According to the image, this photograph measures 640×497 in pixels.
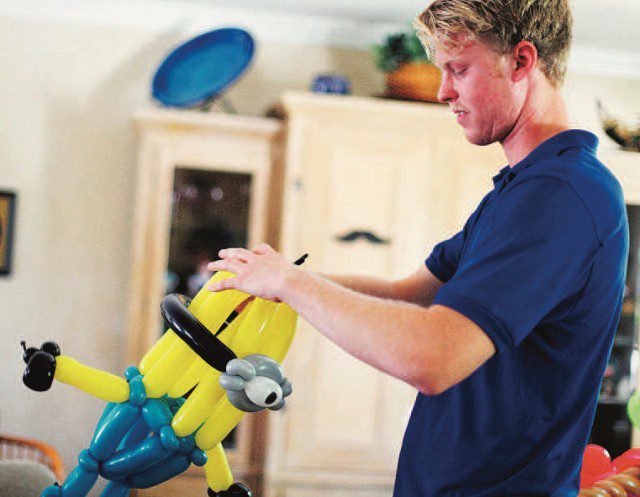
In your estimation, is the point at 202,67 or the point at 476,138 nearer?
the point at 476,138

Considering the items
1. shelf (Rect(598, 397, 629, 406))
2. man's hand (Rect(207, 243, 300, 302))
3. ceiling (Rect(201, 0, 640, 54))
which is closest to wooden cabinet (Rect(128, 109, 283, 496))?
ceiling (Rect(201, 0, 640, 54))

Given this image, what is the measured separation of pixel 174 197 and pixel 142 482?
220 cm

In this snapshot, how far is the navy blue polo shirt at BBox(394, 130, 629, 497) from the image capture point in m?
0.87

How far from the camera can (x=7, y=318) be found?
138 inches

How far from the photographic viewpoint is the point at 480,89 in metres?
1.04

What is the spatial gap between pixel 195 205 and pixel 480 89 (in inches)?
93.1

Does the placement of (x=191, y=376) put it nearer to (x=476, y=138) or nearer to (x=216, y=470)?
(x=216, y=470)

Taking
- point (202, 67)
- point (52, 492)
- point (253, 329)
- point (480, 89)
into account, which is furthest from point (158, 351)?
point (202, 67)

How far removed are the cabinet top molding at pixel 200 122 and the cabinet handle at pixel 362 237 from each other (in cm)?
53

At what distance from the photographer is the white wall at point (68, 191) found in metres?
3.52

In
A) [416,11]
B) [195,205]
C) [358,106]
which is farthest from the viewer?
[416,11]

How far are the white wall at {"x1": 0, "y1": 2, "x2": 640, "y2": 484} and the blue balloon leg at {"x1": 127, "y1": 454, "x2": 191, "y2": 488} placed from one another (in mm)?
2493

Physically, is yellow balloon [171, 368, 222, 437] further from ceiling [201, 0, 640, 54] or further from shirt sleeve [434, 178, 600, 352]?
ceiling [201, 0, 640, 54]

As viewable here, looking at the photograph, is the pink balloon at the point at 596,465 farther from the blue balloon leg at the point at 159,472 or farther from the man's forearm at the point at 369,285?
the blue balloon leg at the point at 159,472
